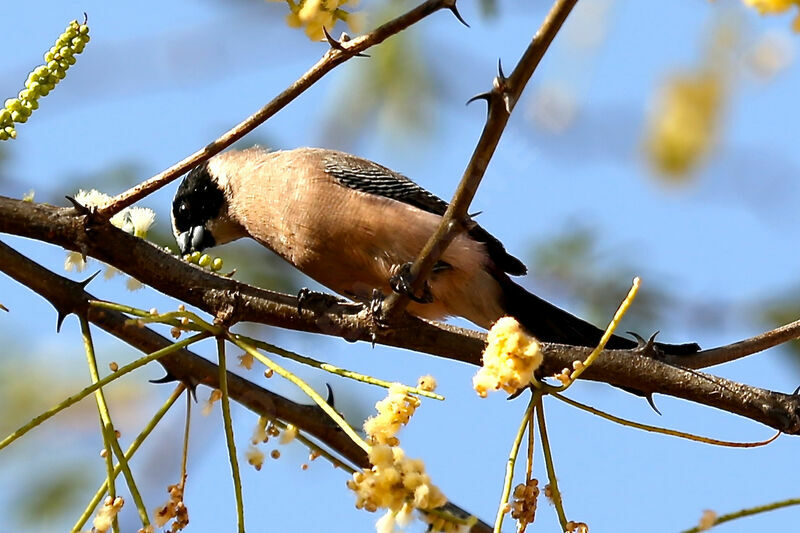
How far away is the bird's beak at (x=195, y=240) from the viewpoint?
6.16 metres

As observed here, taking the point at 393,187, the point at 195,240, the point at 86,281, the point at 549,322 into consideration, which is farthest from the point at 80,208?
the point at 195,240

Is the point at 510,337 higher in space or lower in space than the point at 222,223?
lower

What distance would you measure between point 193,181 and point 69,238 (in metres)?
3.35

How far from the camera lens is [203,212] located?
627 centimetres

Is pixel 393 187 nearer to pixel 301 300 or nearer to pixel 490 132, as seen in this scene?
pixel 301 300

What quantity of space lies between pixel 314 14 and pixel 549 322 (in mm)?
2698

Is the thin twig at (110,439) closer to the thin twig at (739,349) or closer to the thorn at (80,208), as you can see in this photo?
the thorn at (80,208)

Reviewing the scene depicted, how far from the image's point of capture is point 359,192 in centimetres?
533

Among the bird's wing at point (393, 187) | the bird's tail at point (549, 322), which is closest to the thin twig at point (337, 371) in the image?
the bird's tail at point (549, 322)

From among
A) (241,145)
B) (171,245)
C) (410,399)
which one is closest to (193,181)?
(241,145)

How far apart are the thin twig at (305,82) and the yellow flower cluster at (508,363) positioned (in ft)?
2.85

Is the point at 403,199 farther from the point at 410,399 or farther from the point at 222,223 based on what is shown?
the point at 410,399

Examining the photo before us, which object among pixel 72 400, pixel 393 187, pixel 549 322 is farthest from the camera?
pixel 393 187

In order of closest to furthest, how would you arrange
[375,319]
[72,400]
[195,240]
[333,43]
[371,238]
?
1. [72,400]
2. [333,43]
3. [375,319]
4. [371,238]
5. [195,240]
